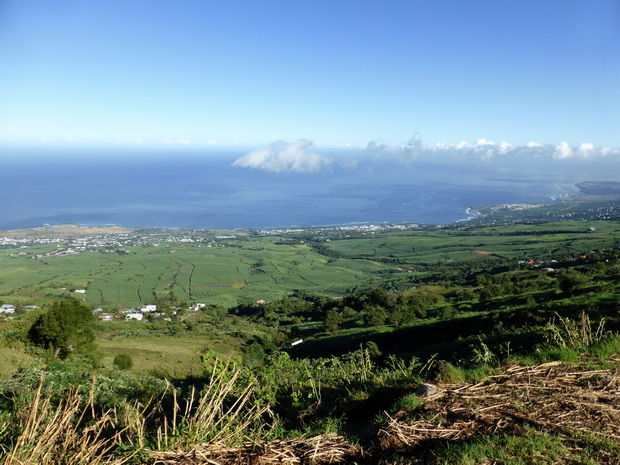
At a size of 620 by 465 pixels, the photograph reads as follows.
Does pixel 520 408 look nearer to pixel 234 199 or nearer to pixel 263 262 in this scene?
pixel 263 262

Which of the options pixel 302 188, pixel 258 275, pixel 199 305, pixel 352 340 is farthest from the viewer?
pixel 302 188

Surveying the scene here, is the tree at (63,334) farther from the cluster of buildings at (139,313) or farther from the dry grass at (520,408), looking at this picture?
the cluster of buildings at (139,313)

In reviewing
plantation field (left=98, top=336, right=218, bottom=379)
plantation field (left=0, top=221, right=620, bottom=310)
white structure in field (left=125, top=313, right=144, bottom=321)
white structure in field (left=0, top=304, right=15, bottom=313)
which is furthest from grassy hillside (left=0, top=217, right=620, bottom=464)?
white structure in field (left=0, top=304, right=15, bottom=313)

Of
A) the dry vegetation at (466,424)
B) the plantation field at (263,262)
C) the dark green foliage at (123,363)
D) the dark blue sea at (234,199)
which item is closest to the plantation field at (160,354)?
the dark green foliage at (123,363)

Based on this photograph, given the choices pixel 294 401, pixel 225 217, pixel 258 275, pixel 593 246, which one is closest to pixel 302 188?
pixel 225 217

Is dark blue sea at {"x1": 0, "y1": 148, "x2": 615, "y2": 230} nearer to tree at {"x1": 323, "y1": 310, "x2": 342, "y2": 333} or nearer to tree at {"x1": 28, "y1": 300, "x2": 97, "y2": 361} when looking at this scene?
tree at {"x1": 323, "y1": 310, "x2": 342, "y2": 333}

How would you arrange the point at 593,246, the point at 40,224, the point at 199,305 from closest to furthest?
the point at 199,305
the point at 593,246
the point at 40,224

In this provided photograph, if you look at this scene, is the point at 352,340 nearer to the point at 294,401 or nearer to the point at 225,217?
the point at 294,401
